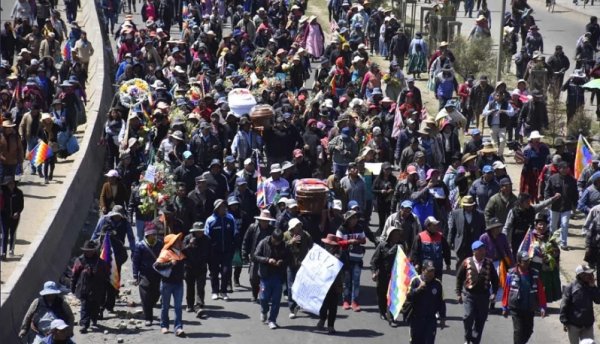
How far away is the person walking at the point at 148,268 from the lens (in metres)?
18.6

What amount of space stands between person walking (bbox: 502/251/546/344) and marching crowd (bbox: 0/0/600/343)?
26 mm

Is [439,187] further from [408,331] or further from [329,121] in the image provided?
[329,121]

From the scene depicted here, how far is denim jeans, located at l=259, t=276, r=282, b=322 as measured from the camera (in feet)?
61.1

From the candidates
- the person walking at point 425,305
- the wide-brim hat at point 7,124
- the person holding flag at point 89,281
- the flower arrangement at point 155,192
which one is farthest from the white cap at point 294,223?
the wide-brim hat at point 7,124

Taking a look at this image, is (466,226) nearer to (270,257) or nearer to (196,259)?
(270,257)

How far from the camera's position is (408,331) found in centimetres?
1852

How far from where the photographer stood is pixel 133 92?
89.1 ft

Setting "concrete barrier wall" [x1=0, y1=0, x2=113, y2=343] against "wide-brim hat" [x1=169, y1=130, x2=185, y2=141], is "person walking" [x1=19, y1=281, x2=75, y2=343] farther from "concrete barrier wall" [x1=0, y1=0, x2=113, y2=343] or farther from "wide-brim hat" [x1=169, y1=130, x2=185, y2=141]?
"wide-brim hat" [x1=169, y1=130, x2=185, y2=141]

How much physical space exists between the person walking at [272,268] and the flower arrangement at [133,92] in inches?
337

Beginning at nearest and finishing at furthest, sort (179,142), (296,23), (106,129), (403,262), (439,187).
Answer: (403,262) < (439,187) < (179,142) < (106,129) < (296,23)

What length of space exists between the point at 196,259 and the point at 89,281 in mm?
1405

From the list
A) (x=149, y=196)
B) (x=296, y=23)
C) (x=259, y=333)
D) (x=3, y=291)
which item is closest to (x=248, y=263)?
(x=149, y=196)

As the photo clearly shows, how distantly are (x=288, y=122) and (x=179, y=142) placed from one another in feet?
6.81

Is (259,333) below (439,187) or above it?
below
